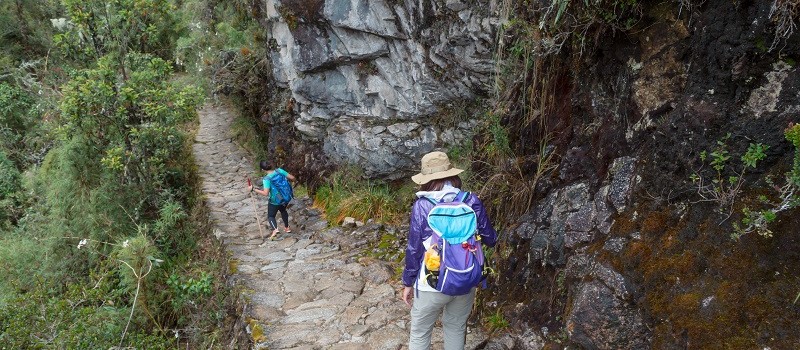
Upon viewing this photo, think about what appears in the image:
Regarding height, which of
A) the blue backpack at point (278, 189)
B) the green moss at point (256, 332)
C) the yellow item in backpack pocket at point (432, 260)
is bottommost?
the green moss at point (256, 332)

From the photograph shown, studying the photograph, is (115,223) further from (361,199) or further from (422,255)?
(422,255)

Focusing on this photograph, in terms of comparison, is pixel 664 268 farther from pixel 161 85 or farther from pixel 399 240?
pixel 161 85

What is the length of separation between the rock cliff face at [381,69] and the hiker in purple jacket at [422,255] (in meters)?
3.66

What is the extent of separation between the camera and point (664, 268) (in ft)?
10.5

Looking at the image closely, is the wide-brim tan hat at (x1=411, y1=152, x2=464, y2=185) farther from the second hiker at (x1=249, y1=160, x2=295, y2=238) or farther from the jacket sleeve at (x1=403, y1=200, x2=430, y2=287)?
the second hiker at (x1=249, y1=160, x2=295, y2=238)

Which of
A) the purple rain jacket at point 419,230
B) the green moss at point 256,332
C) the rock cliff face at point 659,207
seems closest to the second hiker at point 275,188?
the green moss at point 256,332

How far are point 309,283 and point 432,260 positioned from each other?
3446mm

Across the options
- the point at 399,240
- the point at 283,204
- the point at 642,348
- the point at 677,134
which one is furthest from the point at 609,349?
the point at 283,204

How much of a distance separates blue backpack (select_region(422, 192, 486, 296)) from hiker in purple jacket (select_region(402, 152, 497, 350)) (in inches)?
3.3

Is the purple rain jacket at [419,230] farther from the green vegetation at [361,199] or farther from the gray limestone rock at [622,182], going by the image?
the green vegetation at [361,199]

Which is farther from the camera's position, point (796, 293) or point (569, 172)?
point (569, 172)

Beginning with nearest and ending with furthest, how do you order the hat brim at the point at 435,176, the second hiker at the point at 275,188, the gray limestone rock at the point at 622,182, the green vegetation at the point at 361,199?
the gray limestone rock at the point at 622,182 < the hat brim at the point at 435,176 < the second hiker at the point at 275,188 < the green vegetation at the point at 361,199

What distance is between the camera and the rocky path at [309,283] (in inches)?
208

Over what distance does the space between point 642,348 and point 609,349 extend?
0.19 m
